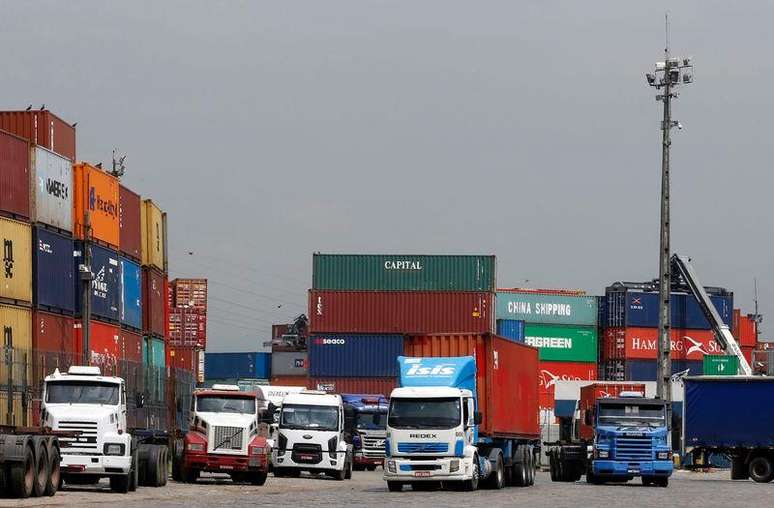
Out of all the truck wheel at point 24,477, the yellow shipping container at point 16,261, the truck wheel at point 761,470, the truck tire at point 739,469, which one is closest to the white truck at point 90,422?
the truck wheel at point 24,477

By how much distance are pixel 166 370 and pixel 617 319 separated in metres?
59.6

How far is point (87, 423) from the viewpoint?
32781 millimetres

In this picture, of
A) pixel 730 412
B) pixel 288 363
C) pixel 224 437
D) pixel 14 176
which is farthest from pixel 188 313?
pixel 224 437

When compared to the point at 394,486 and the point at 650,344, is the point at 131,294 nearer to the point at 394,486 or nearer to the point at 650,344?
the point at 394,486

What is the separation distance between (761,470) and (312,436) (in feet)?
47.4

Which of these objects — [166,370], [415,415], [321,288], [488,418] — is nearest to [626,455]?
[488,418]

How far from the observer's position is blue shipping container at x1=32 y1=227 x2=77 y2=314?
146 ft

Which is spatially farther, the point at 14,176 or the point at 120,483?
the point at 14,176

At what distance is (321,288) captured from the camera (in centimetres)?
8100

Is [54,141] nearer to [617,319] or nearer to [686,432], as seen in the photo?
[686,432]

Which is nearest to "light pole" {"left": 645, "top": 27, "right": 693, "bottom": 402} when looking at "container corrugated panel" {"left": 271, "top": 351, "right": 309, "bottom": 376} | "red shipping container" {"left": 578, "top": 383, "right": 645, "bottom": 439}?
"red shipping container" {"left": 578, "top": 383, "right": 645, "bottom": 439}

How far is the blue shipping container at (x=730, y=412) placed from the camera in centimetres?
5081

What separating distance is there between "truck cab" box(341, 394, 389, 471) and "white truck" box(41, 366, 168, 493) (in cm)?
2269

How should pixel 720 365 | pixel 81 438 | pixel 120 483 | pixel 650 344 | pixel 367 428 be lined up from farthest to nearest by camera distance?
pixel 650 344, pixel 720 365, pixel 367 428, pixel 120 483, pixel 81 438
